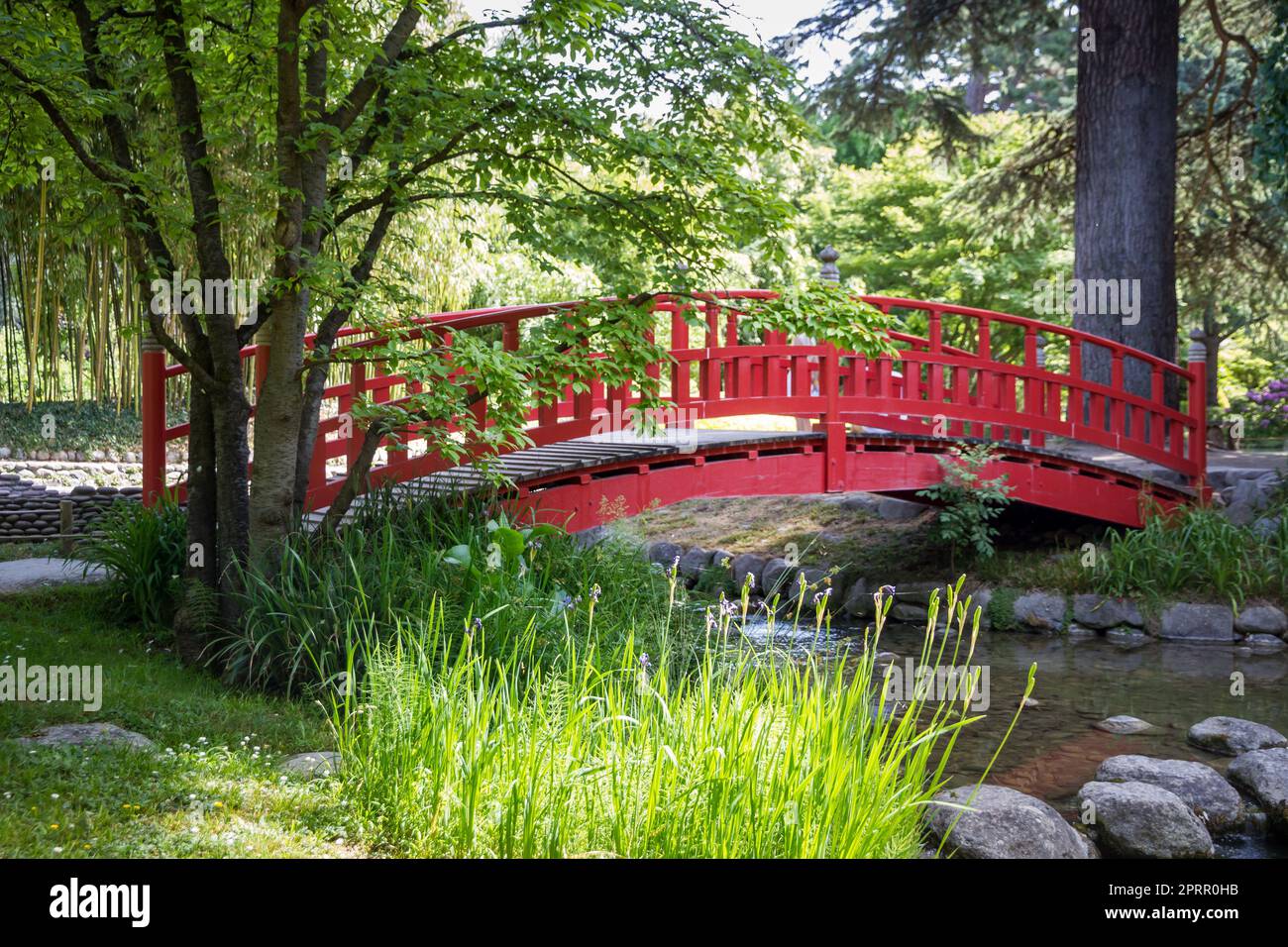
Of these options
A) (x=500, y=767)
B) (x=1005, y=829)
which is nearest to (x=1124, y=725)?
(x=1005, y=829)

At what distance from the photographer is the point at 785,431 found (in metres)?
8.80

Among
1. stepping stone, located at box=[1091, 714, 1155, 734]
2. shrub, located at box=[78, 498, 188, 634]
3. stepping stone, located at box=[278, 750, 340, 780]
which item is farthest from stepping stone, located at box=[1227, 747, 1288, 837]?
shrub, located at box=[78, 498, 188, 634]

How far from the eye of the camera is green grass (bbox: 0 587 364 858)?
3133mm

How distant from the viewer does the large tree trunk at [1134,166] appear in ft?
36.2

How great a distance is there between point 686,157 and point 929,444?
177 inches

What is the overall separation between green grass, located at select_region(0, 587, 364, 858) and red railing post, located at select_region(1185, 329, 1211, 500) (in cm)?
866

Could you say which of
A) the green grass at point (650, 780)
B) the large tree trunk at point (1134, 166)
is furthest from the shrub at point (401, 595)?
the large tree trunk at point (1134, 166)

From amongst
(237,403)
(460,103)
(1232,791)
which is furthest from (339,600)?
(1232,791)

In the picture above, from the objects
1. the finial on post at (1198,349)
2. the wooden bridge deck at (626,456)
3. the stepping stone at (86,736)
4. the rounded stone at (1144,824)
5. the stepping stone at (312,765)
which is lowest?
the rounded stone at (1144,824)

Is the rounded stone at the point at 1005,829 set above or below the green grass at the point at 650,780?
Result: below

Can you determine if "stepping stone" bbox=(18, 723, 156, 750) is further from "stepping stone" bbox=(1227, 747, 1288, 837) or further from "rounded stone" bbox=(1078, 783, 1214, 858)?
"stepping stone" bbox=(1227, 747, 1288, 837)

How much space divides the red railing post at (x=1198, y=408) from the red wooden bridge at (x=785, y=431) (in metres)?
0.02

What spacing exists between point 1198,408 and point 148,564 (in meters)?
8.99

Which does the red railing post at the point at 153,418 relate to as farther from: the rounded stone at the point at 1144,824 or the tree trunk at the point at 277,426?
the rounded stone at the point at 1144,824
